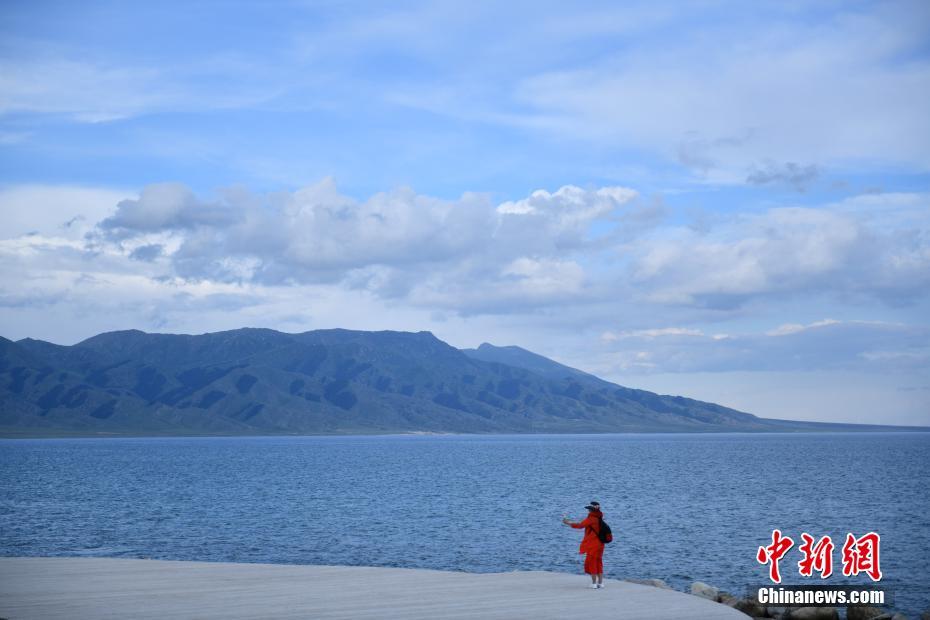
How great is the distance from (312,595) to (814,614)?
14455 millimetres

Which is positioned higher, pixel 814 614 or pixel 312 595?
pixel 312 595

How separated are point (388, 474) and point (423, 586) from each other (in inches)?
4287

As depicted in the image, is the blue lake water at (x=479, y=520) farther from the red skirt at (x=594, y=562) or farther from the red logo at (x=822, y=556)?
the red skirt at (x=594, y=562)

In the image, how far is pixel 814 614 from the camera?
27375 millimetres

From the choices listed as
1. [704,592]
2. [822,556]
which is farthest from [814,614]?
[704,592]

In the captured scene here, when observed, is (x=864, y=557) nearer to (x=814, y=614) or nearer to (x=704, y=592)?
(x=704, y=592)

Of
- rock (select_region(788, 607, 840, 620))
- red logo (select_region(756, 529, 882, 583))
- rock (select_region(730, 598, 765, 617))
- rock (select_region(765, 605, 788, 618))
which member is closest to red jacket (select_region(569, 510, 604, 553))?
rock (select_region(730, 598, 765, 617))

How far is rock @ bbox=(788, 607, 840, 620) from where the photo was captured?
89.7ft

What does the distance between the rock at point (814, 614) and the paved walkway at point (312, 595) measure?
445 cm

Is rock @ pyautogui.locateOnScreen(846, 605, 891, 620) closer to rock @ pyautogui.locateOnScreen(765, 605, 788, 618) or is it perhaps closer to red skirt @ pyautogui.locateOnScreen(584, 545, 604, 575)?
rock @ pyautogui.locateOnScreen(765, 605, 788, 618)

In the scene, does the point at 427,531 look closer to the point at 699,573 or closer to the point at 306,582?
the point at 699,573

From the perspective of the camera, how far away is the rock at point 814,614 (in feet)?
89.7

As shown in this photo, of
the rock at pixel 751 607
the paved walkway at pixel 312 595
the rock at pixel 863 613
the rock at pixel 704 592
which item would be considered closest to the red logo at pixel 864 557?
the rock at pixel 863 613

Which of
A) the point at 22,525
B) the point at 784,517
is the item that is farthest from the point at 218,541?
the point at 784,517
